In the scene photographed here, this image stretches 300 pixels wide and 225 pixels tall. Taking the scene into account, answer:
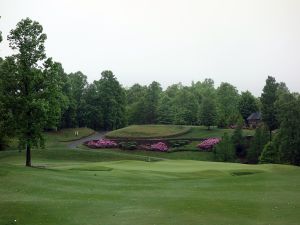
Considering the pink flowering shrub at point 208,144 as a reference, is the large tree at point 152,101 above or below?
above

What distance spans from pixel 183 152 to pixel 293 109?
23732mm

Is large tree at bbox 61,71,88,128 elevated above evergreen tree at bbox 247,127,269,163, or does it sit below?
above

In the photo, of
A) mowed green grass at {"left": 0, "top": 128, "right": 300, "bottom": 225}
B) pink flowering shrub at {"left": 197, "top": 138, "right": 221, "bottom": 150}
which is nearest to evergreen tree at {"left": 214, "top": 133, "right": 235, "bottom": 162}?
pink flowering shrub at {"left": 197, "top": 138, "right": 221, "bottom": 150}

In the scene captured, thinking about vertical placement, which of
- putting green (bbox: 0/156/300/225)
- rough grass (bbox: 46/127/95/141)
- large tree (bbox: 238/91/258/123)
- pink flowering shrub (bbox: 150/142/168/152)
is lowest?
putting green (bbox: 0/156/300/225)

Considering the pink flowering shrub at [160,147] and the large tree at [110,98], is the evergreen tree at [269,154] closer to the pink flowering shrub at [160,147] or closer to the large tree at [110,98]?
the pink flowering shrub at [160,147]

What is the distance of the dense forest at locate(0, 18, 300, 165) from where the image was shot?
40156 millimetres

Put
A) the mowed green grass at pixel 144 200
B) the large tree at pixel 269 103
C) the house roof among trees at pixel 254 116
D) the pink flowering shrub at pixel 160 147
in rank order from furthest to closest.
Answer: the house roof among trees at pixel 254 116
the large tree at pixel 269 103
the pink flowering shrub at pixel 160 147
the mowed green grass at pixel 144 200

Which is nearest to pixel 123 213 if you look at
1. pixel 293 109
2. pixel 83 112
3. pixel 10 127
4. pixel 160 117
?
pixel 10 127

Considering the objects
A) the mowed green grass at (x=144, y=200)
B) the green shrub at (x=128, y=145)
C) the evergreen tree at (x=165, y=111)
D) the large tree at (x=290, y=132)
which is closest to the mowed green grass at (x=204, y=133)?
the green shrub at (x=128, y=145)

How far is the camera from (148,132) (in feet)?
298

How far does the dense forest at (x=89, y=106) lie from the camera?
40.2 metres

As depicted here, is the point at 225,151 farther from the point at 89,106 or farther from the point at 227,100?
the point at 227,100

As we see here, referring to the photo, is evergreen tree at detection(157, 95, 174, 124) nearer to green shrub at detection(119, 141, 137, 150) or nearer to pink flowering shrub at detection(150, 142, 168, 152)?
pink flowering shrub at detection(150, 142, 168, 152)

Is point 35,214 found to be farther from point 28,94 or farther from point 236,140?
point 236,140
